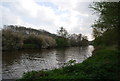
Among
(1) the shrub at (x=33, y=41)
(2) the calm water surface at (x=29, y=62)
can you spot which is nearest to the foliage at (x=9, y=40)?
(1) the shrub at (x=33, y=41)

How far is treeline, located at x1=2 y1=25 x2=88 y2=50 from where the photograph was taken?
57.3 metres

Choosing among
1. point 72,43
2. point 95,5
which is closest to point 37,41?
point 72,43

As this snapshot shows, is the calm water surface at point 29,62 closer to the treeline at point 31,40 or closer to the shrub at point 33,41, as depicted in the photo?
the treeline at point 31,40

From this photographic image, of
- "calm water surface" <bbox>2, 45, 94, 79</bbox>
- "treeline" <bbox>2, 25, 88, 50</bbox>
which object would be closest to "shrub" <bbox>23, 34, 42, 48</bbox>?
"treeline" <bbox>2, 25, 88, 50</bbox>

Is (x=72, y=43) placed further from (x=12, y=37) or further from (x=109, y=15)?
(x=109, y=15)

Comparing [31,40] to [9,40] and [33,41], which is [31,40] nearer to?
[33,41]

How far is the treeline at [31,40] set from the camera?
57328mm

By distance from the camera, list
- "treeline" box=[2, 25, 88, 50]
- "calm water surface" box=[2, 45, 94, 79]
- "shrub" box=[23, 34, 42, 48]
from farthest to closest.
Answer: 1. "shrub" box=[23, 34, 42, 48]
2. "treeline" box=[2, 25, 88, 50]
3. "calm water surface" box=[2, 45, 94, 79]

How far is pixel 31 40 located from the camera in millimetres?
72375

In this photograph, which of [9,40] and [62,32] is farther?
[62,32]

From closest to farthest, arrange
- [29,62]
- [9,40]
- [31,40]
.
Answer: [29,62]
[9,40]
[31,40]

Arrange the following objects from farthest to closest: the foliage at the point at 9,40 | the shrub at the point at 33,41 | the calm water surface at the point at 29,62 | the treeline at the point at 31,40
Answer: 1. the shrub at the point at 33,41
2. the treeline at the point at 31,40
3. the foliage at the point at 9,40
4. the calm water surface at the point at 29,62

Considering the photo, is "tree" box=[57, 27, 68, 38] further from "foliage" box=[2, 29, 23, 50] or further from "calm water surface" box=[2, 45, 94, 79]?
"calm water surface" box=[2, 45, 94, 79]

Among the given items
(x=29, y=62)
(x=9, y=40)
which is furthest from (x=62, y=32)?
(x=29, y=62)
